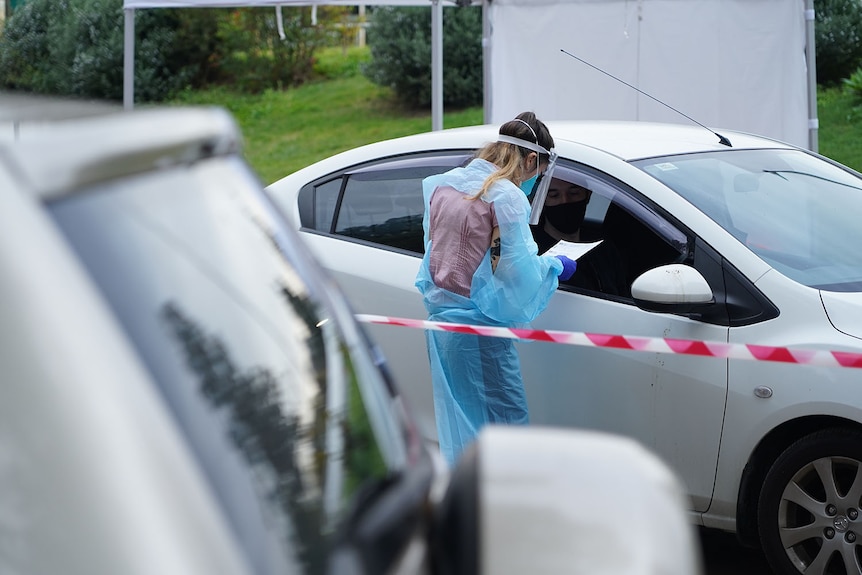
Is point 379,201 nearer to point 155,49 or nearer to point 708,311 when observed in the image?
point 708,311

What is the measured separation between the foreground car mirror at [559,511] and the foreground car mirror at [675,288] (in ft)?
8.50

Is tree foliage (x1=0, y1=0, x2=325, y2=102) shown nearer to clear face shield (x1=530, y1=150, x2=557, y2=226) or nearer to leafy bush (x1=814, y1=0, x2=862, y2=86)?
leafy bush (x1=814, y1=0, x2=862, y2=86)

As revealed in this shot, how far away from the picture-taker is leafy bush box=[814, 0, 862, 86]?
17.5m

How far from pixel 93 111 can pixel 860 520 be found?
314 centimetres

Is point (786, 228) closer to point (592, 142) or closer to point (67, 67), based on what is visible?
point (592, 142)

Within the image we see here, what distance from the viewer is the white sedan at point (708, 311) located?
377cm

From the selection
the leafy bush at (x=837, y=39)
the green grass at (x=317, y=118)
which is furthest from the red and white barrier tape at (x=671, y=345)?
the leafy bush at (x=837, y=39)

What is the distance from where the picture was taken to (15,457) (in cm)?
96

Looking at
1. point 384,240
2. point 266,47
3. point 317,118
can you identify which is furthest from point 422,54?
point 384,240

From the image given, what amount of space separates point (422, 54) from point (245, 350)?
59.3ft

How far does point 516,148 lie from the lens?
444 cm

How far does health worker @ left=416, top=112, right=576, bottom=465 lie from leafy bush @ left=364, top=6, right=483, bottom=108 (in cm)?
1481

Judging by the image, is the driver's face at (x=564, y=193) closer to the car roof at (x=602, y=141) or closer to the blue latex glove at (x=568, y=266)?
the car roof at (x=602, y=141)

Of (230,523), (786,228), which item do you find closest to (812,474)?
(786,228)
